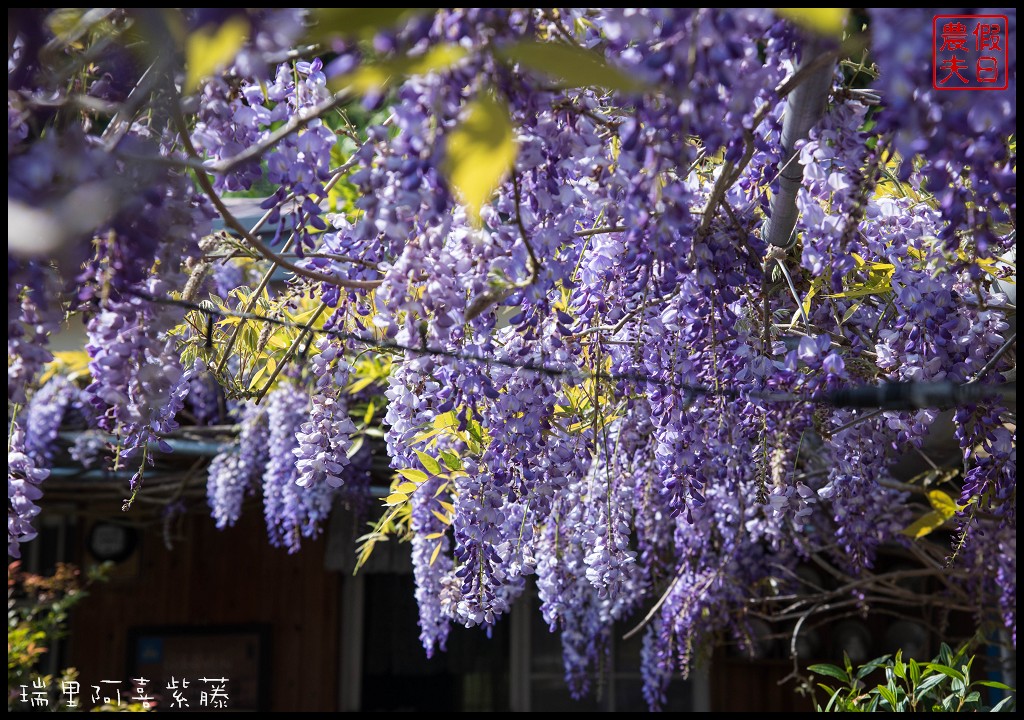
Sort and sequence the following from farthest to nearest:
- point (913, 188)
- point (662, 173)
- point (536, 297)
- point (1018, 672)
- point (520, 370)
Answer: point (913, 188) → point (520, 370) → point (536, 297) → point (1018, 672) → point (662, 173)

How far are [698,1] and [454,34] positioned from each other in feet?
0.77

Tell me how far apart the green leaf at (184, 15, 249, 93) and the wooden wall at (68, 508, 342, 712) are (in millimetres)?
5660

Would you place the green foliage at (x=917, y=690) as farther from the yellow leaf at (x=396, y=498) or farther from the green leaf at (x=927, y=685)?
the yellow leaf at (x=396, y=498)

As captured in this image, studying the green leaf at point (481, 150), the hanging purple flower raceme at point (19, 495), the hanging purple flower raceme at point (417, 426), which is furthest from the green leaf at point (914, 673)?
the green leaf at point (481, 150)

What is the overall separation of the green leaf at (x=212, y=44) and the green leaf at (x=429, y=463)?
4.94 feet

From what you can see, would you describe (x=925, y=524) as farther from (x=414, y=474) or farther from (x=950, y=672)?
(x=414, y=474)

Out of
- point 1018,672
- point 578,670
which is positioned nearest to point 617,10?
point 1018,672

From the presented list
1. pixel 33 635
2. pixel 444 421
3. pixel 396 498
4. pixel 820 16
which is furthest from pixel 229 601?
pixel 820 16

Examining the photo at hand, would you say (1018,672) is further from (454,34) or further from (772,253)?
(454,34)

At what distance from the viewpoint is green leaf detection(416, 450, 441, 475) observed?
2348 millimetres

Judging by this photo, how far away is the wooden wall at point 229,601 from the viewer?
→ 6.22m

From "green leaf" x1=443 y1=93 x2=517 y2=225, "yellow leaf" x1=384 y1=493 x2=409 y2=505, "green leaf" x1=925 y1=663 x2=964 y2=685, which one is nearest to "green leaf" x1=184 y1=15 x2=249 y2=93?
"green leaf" x1=443 y1=93 x2=517 y2=225

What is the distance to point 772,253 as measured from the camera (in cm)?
194

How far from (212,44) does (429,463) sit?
1.57 metres
